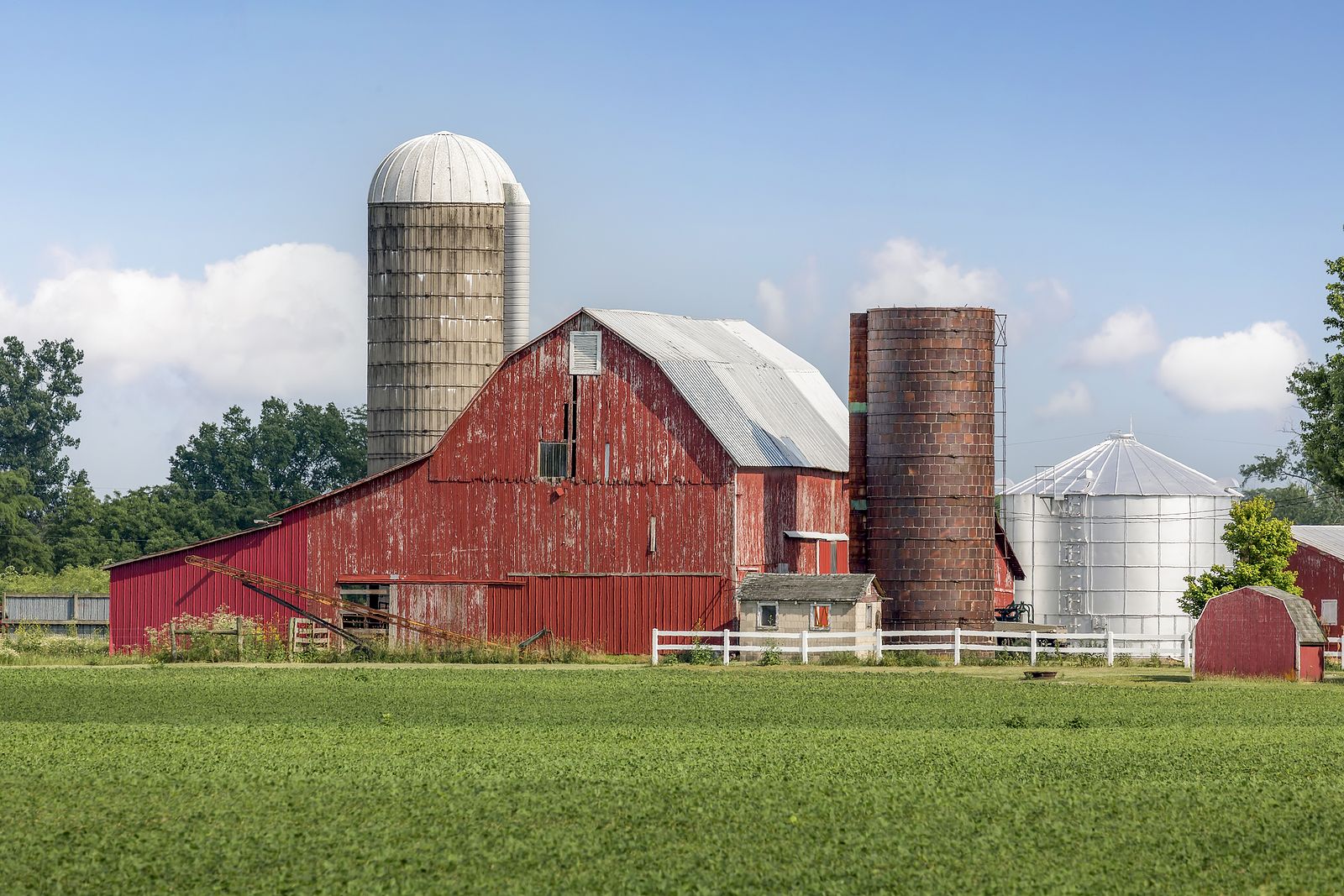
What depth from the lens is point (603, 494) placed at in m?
51.3

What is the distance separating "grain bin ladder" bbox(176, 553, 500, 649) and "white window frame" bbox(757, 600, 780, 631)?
26.0ft

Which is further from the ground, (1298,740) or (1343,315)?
(1343,315)

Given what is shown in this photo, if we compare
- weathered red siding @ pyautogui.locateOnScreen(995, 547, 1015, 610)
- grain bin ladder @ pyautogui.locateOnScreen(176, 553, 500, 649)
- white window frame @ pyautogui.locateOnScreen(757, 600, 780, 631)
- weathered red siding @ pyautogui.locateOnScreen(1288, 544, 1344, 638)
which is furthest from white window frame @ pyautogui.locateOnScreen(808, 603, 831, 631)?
weathered red siding @ pyautogui.locateOnScreen(1288, 544, 1344, 638)

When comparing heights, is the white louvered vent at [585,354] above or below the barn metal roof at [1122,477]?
above

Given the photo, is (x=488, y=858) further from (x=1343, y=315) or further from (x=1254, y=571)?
(x=1254, y=571)

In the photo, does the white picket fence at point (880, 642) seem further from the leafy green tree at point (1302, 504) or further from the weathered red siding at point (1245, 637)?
the leafy green tree at point (1302, 504)

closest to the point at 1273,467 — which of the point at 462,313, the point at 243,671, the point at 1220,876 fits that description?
the point at 462,313

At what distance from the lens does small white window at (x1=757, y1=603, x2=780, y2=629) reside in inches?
1901

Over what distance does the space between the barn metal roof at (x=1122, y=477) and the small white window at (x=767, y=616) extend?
17.5 metres

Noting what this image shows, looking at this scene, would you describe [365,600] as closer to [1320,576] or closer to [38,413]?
[1320,576]

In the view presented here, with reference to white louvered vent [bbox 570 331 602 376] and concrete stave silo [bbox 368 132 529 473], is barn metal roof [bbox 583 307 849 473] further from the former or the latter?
concrete stave silo [bbox 368 132 529 473]

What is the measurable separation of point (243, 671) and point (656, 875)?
27340mm

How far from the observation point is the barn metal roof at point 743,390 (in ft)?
169

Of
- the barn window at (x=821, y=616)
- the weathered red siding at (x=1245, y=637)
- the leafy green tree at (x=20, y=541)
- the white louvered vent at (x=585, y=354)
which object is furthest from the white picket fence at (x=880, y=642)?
the leafy green tree at (x=20, y=541)
